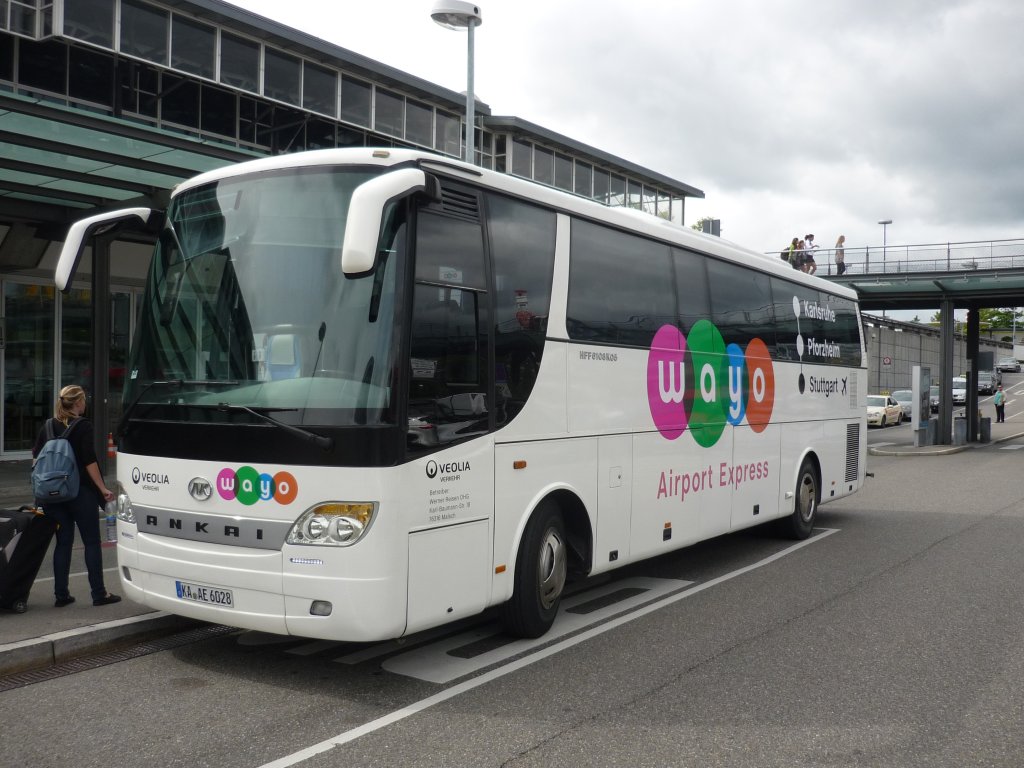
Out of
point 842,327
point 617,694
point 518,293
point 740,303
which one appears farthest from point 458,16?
point 617,694

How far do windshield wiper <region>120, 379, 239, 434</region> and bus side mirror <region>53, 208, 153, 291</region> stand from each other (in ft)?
2.78

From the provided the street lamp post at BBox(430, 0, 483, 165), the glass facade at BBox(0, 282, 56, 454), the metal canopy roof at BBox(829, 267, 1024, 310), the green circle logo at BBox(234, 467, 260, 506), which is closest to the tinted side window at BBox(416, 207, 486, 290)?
the green circle logo at BBox(234, 467, 260, 506)

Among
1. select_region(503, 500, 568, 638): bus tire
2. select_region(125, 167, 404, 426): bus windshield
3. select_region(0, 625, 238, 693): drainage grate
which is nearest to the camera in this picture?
select_region(125, 167, 404, 426): bus windshield

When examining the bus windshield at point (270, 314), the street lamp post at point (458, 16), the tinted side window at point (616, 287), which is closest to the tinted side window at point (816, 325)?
the tinted side window at point (616, 287)

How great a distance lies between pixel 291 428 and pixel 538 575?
219 centimetres

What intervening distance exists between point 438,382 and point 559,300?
1.63 metres

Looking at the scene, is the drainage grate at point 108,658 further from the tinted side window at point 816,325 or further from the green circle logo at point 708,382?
the tinted side window at point 816,325

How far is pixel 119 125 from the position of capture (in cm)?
1106

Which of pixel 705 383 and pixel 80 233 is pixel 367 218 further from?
pixel 705 383

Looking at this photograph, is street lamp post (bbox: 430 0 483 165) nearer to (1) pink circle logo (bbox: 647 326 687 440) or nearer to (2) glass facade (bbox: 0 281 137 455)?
(1) pink circle logo (bbox: 647 326 687 440)

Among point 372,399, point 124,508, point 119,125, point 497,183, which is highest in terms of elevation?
point 119,125

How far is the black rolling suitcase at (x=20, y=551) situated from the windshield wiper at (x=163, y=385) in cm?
146

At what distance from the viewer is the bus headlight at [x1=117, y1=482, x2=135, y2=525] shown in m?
5.98

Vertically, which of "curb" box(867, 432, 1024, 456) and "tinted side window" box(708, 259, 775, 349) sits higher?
"tinted side window" box(708, 259, 775, 349)
